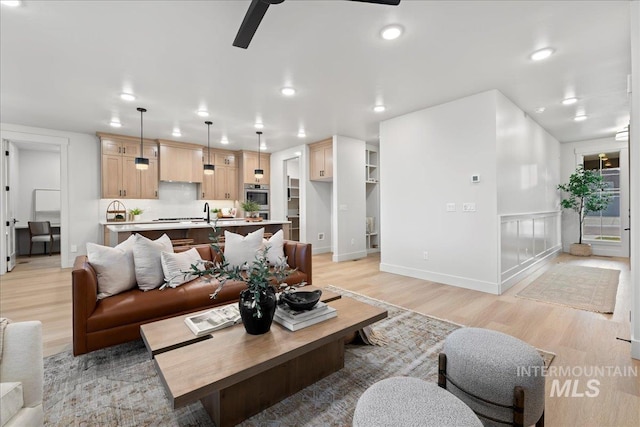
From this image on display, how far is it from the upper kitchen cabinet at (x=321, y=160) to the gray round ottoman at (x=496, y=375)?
5.02 meters

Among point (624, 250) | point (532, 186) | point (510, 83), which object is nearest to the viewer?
point (510, 83)

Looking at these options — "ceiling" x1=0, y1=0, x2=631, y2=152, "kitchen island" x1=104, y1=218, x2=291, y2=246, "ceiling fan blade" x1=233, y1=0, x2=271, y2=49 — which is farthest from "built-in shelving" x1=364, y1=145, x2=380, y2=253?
"ceiling fan blade" x1=233, y1=0, x2=271, y2=49

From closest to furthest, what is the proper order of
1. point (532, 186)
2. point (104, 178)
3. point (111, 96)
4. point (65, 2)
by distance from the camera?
1. point (65, 2)
2. point (111, 96)
3. point (532, 186)
4. point (104, 178)

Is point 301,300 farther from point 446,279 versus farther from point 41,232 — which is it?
point 41,232

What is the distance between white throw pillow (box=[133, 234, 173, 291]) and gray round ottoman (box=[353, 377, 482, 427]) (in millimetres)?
2219

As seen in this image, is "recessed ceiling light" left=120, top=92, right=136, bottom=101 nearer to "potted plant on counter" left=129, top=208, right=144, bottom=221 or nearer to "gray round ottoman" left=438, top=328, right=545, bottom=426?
"potted plant on counter" left=129, top=208, right=144, bottom=221

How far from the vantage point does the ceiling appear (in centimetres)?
221

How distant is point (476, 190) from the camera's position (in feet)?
12.6

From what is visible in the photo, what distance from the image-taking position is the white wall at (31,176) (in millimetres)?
6973

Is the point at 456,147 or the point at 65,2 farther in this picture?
the point at 456,147

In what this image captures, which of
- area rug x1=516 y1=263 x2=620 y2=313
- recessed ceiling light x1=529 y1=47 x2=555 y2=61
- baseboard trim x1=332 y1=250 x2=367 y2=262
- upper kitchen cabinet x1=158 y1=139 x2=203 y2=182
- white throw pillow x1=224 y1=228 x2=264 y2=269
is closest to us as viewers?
recessed ceiling light x1=529 y1=47 x2=555 y2=61

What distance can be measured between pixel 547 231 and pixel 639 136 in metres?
4.37

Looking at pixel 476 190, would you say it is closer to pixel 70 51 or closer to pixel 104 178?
pixel 70 51

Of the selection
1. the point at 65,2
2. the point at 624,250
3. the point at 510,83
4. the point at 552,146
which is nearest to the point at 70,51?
the point at 65,2
